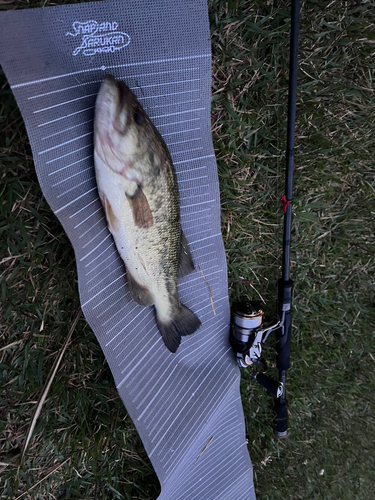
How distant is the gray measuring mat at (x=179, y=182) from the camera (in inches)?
35.4

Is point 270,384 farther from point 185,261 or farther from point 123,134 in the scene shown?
point 123,134

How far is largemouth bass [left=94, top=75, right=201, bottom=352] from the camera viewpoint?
0.90 meters

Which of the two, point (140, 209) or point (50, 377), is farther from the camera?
point (50, 377)

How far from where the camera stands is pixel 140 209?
0.96m

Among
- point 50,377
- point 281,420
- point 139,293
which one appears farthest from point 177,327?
point 281,420

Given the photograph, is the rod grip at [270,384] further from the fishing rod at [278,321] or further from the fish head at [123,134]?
the fish head at [123,134]

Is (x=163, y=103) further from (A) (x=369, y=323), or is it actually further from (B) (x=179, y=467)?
(A) (x=369, y=323)

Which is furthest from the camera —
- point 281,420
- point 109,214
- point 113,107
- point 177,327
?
point 281,420

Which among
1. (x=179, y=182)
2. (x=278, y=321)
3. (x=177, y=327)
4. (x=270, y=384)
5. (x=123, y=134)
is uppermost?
(x=123, y=134)

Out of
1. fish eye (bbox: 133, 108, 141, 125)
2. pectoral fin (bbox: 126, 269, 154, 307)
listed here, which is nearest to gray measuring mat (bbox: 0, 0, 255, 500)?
pectoral fin (bbox: 126, 269, 154, 307)

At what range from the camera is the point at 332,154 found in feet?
4.87

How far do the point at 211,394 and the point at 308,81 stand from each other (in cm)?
123

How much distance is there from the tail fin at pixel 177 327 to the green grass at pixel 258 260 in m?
0.26

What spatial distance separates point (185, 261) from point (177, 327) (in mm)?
226
